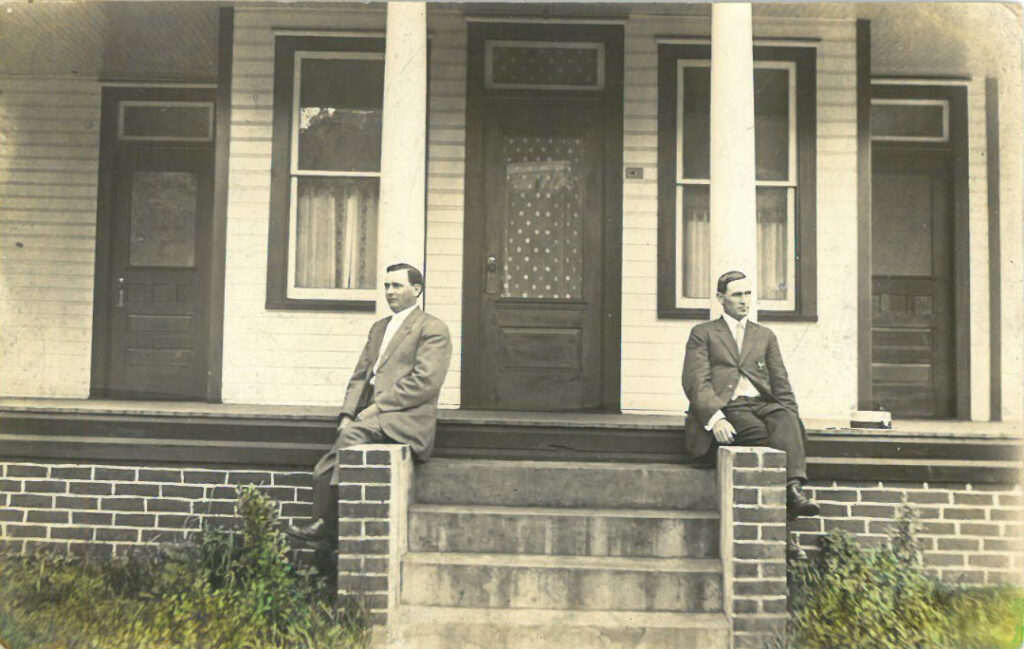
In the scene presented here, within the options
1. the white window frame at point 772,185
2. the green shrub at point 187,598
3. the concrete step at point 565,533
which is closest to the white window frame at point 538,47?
the white window frame at point 772,185

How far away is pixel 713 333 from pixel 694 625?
159 cm

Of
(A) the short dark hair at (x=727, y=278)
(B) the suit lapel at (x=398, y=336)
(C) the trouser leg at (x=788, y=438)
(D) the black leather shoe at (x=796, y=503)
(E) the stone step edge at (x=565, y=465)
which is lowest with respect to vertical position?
(D) the black leather shoe at (x=796, y=503)

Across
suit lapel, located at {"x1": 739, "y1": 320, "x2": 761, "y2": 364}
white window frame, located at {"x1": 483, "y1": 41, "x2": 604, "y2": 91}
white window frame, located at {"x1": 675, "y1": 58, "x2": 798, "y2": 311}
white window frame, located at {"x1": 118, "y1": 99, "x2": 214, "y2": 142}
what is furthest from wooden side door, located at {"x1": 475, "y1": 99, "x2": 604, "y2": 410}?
white window frame, located at {"x1": 118, "y1": 99, "x2": 214, "y2": 142}

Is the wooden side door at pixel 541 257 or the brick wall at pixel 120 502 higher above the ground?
the wooden side door at pixel 541 257

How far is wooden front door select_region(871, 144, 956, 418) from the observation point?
257 inches

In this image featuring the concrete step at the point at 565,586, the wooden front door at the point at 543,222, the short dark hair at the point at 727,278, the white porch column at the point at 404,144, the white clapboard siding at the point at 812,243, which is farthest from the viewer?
the wooden front door at the point at 543,222

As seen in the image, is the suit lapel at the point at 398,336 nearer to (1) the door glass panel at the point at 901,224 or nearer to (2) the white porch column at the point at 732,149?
(2) the white porch column at the point at 732,149

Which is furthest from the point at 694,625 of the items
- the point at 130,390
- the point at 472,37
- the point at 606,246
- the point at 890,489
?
the point at 130,390

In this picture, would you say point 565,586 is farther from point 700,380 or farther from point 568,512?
point 700,380

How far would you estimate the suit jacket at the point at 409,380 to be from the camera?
→ 4.32 meters

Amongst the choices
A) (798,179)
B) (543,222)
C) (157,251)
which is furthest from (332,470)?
(798,179)

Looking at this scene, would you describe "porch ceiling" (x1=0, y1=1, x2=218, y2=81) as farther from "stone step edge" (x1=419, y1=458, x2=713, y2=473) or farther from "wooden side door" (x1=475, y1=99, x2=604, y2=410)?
"stone step edge" (x1=419, y1=458, x2=713, y2=473)

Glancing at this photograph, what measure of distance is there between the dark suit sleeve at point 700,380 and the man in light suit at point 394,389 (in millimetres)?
1380

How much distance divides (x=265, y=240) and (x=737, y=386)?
3.62 m
